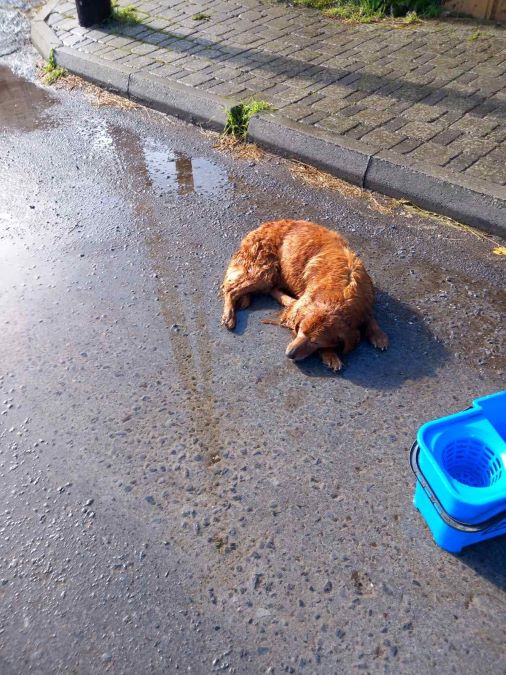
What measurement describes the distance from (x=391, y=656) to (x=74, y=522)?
1.67 meters

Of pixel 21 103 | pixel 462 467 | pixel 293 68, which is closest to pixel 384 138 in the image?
pixel 293 68

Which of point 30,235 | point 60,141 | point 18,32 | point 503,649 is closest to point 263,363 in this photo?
point 503,649

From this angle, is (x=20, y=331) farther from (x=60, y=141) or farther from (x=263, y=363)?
(x=60, y=141)

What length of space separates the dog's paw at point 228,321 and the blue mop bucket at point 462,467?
69.9 inches

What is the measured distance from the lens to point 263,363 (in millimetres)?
3947

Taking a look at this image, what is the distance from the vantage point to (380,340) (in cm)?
395

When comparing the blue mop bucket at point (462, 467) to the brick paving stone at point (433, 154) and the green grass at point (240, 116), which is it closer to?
the brick paving stone at point (433, 154)

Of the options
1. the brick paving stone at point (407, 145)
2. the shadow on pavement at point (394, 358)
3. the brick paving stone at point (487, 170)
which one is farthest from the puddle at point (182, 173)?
the brick paving stone at point (487, 170)

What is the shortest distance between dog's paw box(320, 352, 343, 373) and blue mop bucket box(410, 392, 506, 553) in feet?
3.51

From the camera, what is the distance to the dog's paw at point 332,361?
12.5 feet

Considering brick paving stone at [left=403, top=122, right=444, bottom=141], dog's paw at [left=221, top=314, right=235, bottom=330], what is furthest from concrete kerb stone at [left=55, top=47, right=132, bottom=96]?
dog's paw at [left=221, top=314, right=235, bottom=330]

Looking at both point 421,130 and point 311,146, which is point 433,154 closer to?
point 421,130

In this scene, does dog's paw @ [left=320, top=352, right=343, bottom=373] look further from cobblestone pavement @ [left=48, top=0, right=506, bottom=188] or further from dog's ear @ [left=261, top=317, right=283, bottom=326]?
cobblestone pavement @ [left=48, top=0, right=506, bottom=188]

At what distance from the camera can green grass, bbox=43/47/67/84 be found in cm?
823
